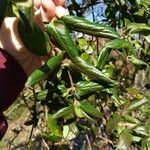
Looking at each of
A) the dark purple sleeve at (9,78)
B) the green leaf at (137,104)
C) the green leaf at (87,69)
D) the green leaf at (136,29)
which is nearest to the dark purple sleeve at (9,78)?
the dark purple sleeve at (9,78)

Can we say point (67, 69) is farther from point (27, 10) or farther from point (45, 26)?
point (27, 10)

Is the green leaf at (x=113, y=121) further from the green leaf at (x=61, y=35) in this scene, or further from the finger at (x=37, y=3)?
the finger at (x=37, y=3)

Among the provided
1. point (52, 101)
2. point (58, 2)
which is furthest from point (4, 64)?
point (52, 101)

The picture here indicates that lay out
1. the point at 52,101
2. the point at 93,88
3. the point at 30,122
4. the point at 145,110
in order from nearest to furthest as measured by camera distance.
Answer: the point at 93,88
the point at 52,101
the point at 30,122
the point at 145,110

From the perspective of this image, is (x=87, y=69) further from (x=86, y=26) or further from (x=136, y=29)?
(x=136, y=29)

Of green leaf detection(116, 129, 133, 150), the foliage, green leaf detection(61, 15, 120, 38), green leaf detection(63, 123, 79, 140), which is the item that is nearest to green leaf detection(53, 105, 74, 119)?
the foliage

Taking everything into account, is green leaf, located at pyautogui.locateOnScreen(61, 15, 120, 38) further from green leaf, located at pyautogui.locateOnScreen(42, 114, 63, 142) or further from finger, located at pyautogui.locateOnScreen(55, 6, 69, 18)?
green leaf, located at pyautogui.locateOnScreen(42, 114, 63, 142)

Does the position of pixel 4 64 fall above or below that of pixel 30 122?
above
